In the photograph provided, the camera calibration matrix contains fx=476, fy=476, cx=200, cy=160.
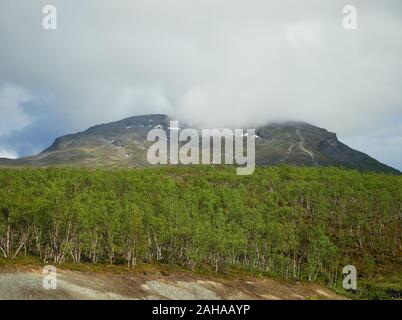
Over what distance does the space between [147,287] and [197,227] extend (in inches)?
1437

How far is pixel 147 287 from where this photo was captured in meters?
87.3

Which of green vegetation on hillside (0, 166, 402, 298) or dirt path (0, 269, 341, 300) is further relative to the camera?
green vegetation on hillside (0, 166, 402, 298)

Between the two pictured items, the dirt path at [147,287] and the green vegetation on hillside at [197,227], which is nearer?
the dirt path at [147,287]

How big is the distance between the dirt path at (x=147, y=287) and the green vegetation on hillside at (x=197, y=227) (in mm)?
12257

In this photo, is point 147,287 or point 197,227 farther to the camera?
point 197,227

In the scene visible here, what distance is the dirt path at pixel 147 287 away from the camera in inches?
2781

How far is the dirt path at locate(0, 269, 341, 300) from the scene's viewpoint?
70625 millimetres

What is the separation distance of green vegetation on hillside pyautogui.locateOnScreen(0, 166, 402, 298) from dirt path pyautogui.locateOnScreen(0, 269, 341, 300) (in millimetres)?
12257

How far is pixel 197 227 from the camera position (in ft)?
401

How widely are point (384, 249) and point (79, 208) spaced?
102129 mm

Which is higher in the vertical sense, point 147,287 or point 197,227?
point 197,227
